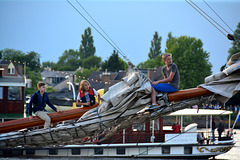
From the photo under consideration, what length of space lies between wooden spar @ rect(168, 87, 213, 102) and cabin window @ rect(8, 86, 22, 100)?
14.8m

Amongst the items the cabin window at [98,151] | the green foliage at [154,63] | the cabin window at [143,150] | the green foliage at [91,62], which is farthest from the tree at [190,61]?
the green foliage at [91,62]

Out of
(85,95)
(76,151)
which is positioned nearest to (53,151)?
(76,151)

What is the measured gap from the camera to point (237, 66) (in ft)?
21.4

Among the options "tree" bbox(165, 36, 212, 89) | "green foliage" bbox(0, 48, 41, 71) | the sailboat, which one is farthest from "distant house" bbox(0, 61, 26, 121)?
"green foliage" bbox(0, 48, 41, 71)

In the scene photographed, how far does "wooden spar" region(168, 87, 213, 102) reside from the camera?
672cm

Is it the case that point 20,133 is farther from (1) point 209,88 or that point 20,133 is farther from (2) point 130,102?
(1) point 209,88

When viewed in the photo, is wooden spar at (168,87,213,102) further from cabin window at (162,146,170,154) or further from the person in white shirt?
cabin window at (162,146,170,154)

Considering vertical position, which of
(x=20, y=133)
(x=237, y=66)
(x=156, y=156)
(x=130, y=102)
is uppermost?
(x=237, y=66)

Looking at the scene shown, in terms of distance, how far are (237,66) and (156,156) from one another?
12.8m

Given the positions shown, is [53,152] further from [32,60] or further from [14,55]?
[14,55]

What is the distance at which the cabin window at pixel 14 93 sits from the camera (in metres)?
20.1

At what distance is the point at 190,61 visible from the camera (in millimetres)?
50781

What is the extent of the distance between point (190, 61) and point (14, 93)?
3396 cm

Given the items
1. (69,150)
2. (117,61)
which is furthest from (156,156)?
(117,61)
